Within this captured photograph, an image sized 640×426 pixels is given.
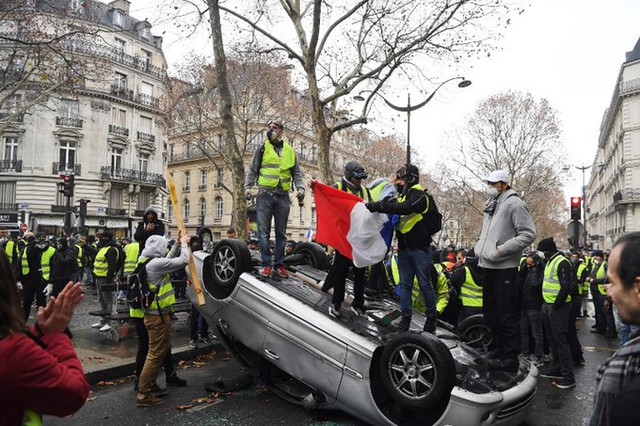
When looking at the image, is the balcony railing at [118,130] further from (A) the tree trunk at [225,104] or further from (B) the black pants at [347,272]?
(B) the black pants at [347,272]

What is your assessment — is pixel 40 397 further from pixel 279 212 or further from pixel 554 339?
pixel 554 339

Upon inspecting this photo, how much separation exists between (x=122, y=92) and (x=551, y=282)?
1717 inches

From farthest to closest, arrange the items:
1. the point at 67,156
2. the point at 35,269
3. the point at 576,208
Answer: the point at 67,156, the point at 576,208, the point at 35,269

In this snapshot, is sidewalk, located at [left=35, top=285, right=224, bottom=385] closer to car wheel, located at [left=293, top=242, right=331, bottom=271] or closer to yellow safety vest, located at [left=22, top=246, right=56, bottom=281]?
yellow safety vest, located at [left=22, top=246, right=56, bottom=281]

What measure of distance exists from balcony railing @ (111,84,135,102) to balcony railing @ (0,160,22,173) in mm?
9925

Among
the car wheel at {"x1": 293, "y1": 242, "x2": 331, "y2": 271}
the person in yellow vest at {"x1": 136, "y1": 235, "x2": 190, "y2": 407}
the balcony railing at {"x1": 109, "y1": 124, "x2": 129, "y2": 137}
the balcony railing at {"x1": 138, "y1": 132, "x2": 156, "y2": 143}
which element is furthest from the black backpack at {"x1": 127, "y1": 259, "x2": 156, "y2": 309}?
the balcony railing at {"x1": 138, "y1": 132, "x2": 156, "y2": 143}

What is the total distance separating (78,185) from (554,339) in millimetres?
41408

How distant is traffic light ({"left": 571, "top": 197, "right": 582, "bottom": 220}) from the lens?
1397cm

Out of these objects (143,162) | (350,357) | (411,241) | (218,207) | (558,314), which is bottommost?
(558,314)

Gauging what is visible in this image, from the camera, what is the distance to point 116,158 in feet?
140

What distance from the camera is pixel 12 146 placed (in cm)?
3847

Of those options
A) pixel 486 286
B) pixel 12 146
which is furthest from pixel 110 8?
pixel 486 286

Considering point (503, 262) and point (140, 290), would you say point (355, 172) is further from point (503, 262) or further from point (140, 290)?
point (140, 290)

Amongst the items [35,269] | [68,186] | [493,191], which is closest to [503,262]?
[493,191]
